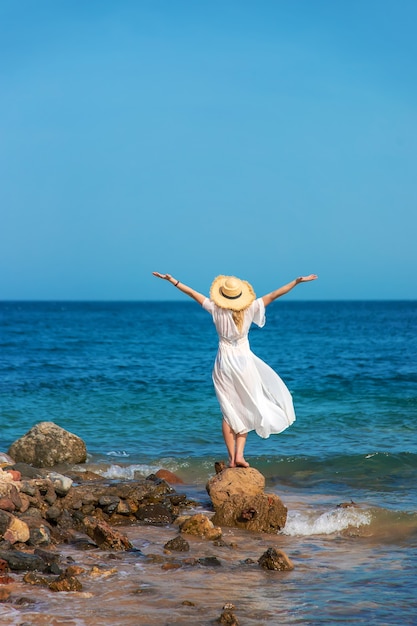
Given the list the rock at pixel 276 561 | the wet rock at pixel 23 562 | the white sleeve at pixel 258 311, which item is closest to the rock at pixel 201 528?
the rock at pixel 276 561

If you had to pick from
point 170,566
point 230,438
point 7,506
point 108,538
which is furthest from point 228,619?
point 230,438

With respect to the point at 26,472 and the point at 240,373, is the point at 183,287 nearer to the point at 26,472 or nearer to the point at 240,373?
the point at 240,373

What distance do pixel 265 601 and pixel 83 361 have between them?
25417 mm

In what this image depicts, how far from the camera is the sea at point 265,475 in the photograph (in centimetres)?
666

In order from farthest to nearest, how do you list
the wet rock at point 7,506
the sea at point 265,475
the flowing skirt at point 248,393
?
the flowing skirt at point 248,393 → the wet rock at point 7,506 → the sea at point 265,475

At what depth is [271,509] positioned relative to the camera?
9320mm

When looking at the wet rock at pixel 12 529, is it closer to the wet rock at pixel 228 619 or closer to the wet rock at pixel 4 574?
the wet rock at pixel 4 574

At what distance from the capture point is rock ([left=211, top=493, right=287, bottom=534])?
9.29 metres

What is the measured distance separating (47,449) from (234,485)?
13.8 feet

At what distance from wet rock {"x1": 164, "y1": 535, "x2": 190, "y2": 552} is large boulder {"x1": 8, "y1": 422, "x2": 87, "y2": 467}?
4774 mm

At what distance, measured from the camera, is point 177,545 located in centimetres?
821

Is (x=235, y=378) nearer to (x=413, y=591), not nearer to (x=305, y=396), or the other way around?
(x=413, y=591)

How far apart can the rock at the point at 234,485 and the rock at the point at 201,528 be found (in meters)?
0.66

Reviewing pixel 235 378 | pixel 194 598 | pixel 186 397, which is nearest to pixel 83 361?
pixel 186 397
